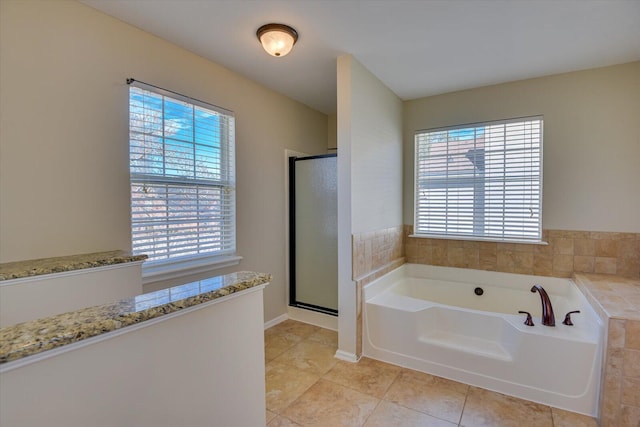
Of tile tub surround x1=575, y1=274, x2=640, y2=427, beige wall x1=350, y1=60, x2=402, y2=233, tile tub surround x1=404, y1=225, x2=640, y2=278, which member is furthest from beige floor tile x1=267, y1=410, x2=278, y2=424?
tile tub surround x1=404, y1=225, x2=640, y2=278

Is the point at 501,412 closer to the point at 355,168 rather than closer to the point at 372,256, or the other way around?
the point at 372,256

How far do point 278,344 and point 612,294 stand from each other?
8.77 ft

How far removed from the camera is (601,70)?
8.82ft

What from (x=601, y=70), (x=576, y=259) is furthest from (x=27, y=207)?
(x=601, y=70)

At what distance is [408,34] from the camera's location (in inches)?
85.7

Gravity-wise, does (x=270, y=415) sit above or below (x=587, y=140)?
below

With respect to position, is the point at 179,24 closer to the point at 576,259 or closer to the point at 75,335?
the point at 75,335

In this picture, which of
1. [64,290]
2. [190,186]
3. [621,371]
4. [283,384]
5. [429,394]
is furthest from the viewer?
[190,186]

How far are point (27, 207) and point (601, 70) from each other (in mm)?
4434

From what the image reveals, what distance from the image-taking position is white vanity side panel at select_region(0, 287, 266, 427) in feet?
2.50

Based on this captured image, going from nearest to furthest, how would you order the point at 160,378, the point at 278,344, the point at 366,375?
the point at 160,378 → the point at 366,375 → the point at 278,344

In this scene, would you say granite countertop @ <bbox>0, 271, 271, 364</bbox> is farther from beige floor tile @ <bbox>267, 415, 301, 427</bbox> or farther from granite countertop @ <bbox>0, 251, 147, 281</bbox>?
beige floor tile @ <bbox>267, 415, 301, 427</bbox>

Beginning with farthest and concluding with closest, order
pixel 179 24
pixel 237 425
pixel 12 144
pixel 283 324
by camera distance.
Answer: pixel 283 324 < pixel 179 24 < pixel 12 144 < pixel 237 425

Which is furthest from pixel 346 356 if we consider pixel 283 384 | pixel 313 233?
pixel 313 233
